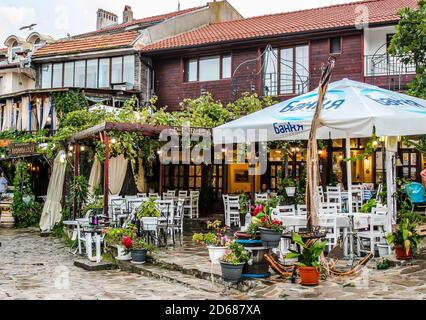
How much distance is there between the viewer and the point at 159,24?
23750 millimetres

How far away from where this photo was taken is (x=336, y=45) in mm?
18922

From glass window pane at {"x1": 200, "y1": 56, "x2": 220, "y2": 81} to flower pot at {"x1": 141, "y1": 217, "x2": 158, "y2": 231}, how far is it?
10.9 metres

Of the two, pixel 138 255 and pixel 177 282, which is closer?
pixel 177 282

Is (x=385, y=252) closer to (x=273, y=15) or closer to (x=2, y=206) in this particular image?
(x=2, y=206)

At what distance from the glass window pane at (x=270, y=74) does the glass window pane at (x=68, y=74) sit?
366 inches

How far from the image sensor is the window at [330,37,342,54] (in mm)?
18797

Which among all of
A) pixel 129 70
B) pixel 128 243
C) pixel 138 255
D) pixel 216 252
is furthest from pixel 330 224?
pixel 129 70

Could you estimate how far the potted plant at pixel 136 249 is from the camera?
33.7 ft

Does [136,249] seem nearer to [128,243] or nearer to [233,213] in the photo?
[128,243]

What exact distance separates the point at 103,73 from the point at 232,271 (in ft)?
56.4

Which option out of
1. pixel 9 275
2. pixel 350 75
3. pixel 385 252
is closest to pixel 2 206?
pixel 9 275

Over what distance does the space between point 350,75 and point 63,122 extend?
10.7m

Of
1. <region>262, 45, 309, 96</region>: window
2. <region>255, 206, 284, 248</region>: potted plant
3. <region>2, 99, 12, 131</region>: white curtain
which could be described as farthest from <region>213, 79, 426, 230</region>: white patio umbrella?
<region>2, 99, 12, 131</region>: white curtain

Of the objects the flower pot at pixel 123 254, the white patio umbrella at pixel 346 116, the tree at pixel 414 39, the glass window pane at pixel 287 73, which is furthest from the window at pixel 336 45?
the flower pot at pixel 123 254
